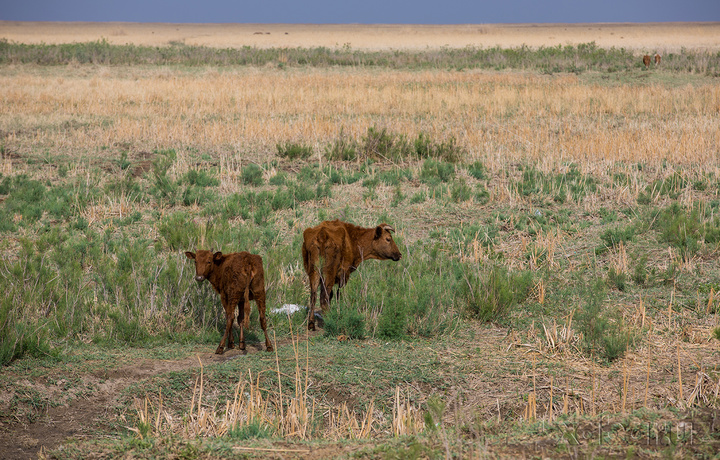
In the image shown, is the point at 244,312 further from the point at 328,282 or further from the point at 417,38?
the point at 417,38

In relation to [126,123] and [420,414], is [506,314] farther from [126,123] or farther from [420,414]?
[126,123]

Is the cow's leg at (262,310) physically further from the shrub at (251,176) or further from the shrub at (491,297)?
the shrub at (251,176)

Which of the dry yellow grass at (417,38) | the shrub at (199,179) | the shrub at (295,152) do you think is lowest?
the shrub at (199,179)

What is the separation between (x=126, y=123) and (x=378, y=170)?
7.88 m

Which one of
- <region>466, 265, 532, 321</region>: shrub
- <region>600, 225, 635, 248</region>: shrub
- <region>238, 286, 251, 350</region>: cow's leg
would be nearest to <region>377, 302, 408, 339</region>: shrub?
<region>466, 265, 532, 321</region>: shrub

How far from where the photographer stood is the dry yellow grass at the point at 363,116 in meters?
15.2

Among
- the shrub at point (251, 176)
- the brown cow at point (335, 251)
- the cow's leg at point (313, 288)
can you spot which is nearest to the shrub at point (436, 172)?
the shrub at point (251, 176)

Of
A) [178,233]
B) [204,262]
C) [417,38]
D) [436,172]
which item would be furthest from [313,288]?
[417,38]

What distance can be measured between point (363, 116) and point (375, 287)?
42.6ft

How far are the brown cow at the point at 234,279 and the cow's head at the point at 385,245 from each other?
1.55 metres

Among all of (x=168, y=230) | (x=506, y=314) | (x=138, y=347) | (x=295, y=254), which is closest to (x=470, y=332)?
(x=506, y=314)

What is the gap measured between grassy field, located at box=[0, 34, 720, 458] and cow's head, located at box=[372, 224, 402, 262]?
42 cm

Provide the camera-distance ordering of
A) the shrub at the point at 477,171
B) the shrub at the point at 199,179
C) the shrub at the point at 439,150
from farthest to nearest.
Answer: the shrub at the point at 439,150, the shrub at the point at 477,171, the shrub at the point at 199,179

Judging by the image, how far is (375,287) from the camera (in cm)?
745
